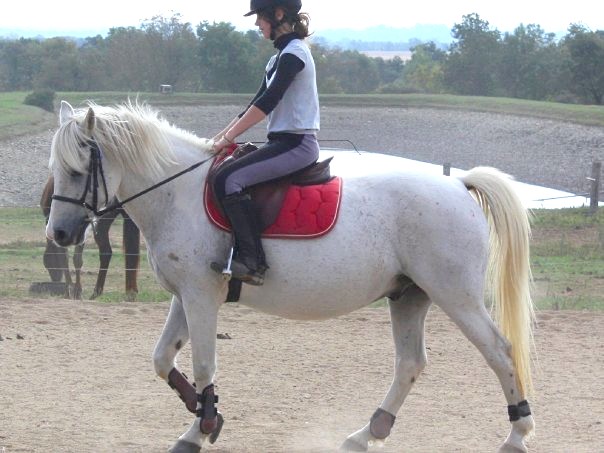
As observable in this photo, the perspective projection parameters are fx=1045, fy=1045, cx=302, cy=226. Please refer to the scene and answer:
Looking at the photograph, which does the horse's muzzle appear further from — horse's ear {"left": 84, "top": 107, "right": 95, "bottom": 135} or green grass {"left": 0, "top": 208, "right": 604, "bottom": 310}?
green grass {"left": 0, "top": 208, "right": 604, "bottom": 310}

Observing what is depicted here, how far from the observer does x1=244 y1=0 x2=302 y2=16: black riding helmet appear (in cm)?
532

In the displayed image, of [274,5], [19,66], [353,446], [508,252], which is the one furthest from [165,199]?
[19,66]

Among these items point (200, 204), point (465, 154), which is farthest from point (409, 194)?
point (465, 154)

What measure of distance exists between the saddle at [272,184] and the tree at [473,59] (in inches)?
1580

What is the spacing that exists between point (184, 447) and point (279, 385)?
5.65ft

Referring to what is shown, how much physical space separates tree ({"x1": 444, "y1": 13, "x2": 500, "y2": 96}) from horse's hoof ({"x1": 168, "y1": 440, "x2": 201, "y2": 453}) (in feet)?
133

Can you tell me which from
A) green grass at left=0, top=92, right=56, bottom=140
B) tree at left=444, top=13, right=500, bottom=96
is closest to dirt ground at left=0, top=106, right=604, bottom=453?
green grass at left=0, top=92, right=56, bottom=140

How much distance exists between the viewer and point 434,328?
9148 millimetres

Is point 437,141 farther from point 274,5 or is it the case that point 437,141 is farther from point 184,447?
point 184,447

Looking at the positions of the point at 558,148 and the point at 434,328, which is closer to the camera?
the point at 434,328

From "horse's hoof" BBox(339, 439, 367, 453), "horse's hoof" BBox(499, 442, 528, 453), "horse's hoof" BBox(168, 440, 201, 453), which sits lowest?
"horse's hoof" BBox(339, 439, 367, 453)

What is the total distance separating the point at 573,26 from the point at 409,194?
40478 millimetres

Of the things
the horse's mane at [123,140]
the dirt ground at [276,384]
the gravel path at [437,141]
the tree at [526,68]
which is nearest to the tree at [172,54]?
the gravel path at [437,141]

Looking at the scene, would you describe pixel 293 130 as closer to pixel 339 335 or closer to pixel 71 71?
pixel 339 335
